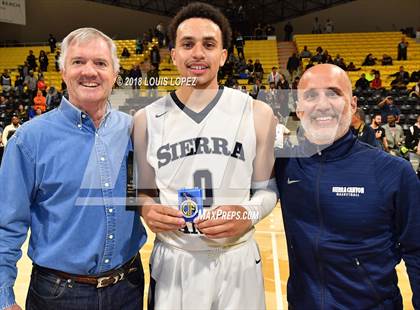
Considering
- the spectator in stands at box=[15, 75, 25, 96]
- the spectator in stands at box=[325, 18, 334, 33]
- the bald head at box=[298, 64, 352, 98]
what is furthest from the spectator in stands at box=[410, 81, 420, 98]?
the spectator in stands at box=[15, 75, 25, 96]

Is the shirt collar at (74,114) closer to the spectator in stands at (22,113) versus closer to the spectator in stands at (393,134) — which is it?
the spectator in stands at (393,134)

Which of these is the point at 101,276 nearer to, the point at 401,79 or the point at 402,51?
the point at 401,79

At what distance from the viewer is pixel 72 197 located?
1.58m

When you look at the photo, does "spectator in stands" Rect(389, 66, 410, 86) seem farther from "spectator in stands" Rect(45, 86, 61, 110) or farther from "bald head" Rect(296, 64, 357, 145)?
"bald head" Rect(296, 64, 357, 145)

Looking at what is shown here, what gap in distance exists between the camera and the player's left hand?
1.58 metres

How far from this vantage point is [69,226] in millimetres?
1581

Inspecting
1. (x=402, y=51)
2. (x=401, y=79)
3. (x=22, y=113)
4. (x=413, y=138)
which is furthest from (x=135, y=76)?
(x=402, y=51)

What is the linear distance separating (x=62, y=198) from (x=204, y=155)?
53 cm

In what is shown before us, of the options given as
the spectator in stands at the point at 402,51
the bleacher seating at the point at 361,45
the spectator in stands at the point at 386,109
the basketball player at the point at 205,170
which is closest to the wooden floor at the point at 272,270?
the basketball player at the point at 205,170

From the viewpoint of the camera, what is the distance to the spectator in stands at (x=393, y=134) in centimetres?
686

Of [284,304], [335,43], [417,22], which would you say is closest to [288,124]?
[284,304]

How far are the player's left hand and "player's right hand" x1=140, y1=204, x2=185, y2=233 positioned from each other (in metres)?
0.07

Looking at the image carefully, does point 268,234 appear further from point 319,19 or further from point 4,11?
point 319,19

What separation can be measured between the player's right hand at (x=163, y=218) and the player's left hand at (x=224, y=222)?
0.07 meters
